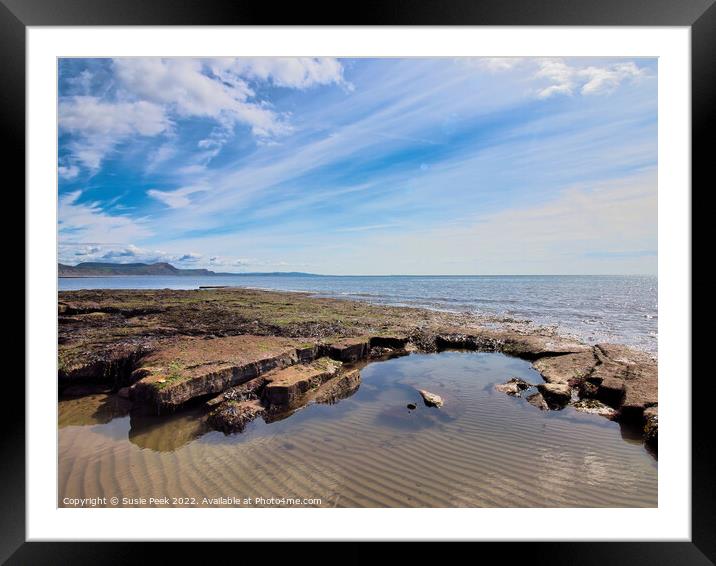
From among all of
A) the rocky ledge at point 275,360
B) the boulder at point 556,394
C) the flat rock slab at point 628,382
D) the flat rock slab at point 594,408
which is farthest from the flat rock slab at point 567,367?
the flat rock slab at point 594,408

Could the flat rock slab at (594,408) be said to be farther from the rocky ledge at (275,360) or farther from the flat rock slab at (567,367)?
the flat rock slab at (567,367)

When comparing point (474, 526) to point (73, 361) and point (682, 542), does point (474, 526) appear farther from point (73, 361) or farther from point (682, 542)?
point (73, 361)

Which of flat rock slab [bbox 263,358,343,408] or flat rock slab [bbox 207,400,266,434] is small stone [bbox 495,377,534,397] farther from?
flat rock slab [bbox 207,400,266,434]

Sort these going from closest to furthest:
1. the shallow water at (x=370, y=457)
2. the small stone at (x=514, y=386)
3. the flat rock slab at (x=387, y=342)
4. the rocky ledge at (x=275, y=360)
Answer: the shallow water at (x=370, y=457)
the rocky ledge at (x=275, y=360)
the small stone at (x=514, y=386)
the flat rock slab at (x=387, y=342)

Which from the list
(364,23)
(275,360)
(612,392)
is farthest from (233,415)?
(612,392)

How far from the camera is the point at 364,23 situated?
A: 7.77 ft

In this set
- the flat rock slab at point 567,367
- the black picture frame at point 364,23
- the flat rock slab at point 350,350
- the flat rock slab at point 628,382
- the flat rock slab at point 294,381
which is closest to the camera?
the black picture frame at point 364,23

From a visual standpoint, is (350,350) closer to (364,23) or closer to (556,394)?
(556,394)

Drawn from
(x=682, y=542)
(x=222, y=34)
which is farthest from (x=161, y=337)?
(x=682, y=542)

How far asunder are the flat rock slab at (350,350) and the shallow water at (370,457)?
2014 mm

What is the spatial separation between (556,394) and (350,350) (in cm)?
405

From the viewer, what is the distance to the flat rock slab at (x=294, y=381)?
15.7 feet

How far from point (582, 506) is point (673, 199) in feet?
9.61

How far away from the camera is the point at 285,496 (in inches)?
122
